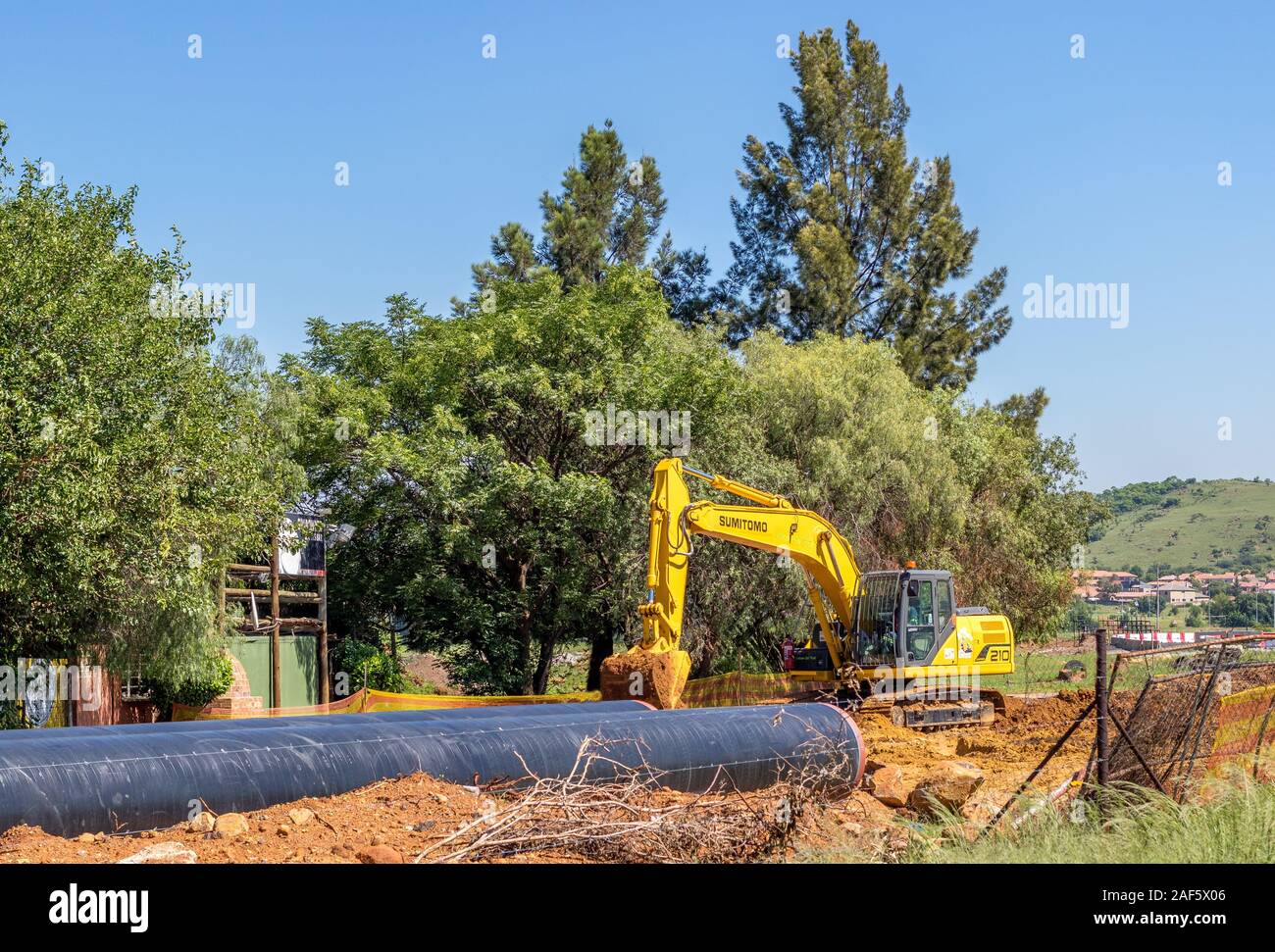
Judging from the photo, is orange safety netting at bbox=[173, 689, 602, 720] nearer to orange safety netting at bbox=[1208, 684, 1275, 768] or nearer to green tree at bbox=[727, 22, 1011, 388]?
orange safety netting at bbox=[1208, 684, 1275, 768]

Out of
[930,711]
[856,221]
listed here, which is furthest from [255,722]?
[856,221]

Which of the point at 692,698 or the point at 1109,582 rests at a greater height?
the point at 692,698

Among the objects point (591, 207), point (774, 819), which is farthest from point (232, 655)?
point (591, 207)

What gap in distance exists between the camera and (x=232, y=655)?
25.9 meters

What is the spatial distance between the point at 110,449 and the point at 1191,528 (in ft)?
485

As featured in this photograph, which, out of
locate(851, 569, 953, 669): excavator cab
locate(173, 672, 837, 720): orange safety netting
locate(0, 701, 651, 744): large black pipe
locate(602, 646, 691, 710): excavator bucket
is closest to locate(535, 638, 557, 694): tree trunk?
locate(173, 672, 837, 720): orange safety netting

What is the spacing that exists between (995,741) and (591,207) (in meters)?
37.9

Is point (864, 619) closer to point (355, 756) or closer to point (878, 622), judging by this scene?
point (878, 622)

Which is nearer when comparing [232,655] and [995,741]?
[995,741]

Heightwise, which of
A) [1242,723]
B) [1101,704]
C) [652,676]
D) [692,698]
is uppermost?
[1101,704]

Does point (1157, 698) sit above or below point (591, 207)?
below

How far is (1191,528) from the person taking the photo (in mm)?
146875

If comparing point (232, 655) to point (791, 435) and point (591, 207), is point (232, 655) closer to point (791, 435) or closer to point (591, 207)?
point (791, 435)
